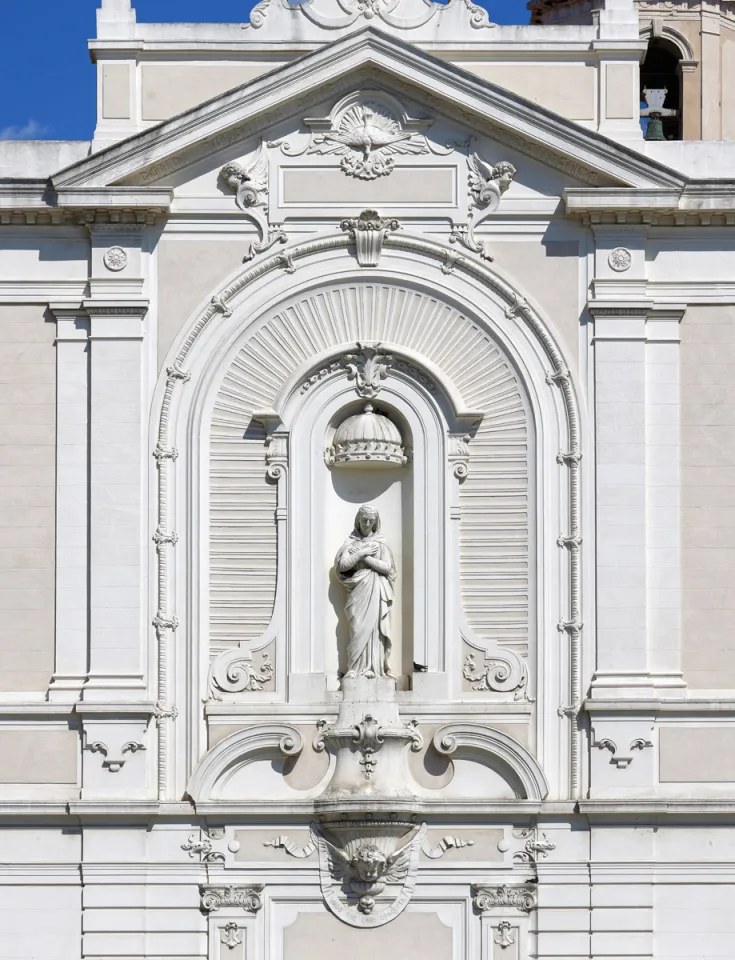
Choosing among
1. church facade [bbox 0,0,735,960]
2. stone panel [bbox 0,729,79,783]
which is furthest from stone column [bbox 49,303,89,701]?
stone panel [bbox 0,729,79,783]

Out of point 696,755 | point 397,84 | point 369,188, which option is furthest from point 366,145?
point 696,755

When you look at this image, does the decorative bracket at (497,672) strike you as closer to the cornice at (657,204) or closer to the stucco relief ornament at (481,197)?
the stucco relief ornament at (481,197)

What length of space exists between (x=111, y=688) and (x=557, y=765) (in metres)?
3.73

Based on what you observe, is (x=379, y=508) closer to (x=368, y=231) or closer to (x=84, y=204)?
(x=368, y=231)

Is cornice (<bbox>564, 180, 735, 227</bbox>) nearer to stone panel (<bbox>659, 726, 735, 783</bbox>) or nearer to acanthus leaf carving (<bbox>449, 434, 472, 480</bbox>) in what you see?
acanthus leaf carving (<bbox>449, 434, 472, 480</bbox>)

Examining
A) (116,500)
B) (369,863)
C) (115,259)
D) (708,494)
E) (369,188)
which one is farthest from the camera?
(369,188)

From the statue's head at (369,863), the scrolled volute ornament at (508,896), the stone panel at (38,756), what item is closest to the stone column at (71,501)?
the stone panel at (38,756)

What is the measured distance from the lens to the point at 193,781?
22.3 m

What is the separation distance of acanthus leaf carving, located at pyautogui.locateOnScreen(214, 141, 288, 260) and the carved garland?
0.49ft

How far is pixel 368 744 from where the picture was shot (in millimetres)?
22266

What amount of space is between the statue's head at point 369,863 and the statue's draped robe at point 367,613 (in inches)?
56.6

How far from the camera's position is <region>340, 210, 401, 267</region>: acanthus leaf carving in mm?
22828

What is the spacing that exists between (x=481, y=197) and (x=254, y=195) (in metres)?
1.91

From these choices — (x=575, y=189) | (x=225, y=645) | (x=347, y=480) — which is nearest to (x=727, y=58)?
(x=575, y=189)
